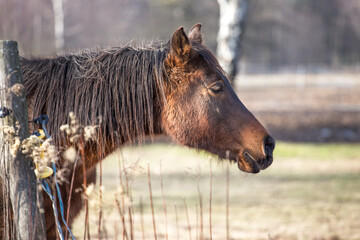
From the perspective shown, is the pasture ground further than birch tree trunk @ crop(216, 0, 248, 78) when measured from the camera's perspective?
No

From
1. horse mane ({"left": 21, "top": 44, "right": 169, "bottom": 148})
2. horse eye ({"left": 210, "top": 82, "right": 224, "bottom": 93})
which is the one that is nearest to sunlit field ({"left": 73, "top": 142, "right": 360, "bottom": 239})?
horse mane ({"left": 21, "top": 44, "right": 169, "bottom": 148})

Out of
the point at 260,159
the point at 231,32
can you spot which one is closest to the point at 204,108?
the point at 260,159

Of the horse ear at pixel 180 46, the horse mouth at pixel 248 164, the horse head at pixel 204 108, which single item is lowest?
the horse mouth at pixel 248 164

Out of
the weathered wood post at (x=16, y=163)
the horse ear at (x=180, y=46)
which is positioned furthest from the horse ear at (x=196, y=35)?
the weathered wood post at (x=16, y=163)

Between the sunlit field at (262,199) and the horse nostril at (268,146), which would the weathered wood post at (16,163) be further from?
the horse nostril at (268,146)

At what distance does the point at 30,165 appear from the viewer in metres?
2.00

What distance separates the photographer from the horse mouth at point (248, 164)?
2.58 metres

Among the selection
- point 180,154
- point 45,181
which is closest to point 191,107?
point 45,181

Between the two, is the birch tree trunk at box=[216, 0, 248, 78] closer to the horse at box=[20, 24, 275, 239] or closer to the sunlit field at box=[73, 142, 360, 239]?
the sunlit field at box=[73, 142, 360, 239]

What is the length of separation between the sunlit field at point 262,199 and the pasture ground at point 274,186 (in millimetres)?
14

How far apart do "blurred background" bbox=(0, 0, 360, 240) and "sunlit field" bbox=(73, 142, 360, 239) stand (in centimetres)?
3

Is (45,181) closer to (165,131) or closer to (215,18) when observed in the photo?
(165,131)

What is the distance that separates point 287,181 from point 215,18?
13.8m

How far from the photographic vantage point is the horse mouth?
2580 mm
